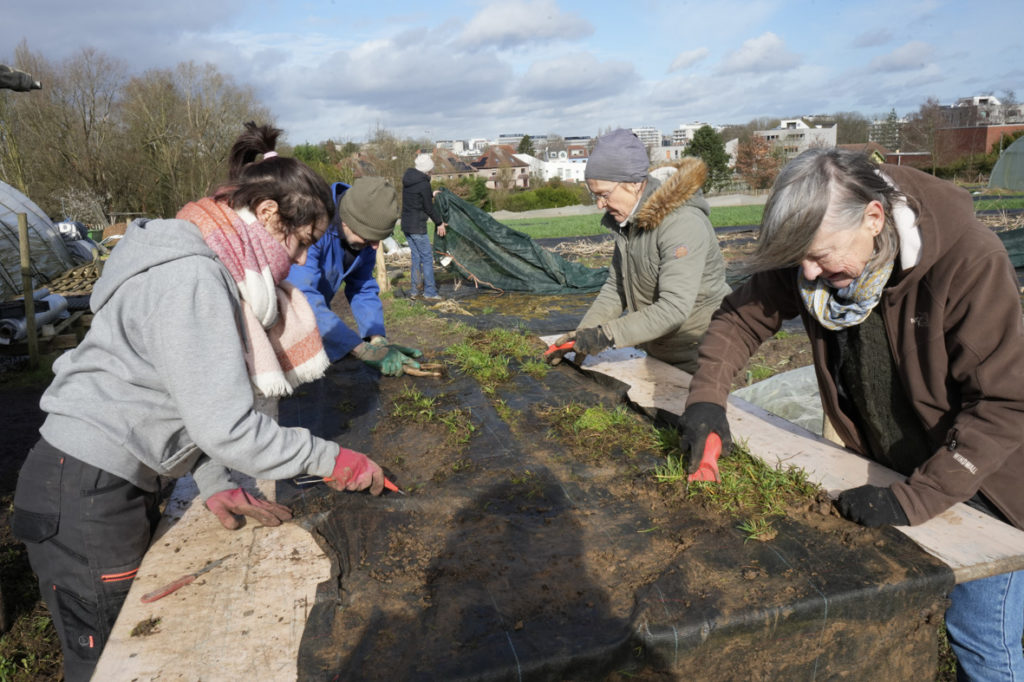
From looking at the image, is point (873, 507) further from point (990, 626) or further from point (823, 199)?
point (823, 199)

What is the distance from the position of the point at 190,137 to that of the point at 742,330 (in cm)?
2853

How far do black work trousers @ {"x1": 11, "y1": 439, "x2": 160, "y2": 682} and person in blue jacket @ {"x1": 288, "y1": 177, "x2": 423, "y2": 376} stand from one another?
146 cm

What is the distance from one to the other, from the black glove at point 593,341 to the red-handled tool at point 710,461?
1009 millimetres

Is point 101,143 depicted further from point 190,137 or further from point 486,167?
point 486,167

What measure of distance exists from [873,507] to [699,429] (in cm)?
53

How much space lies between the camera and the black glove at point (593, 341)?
2.99 metres

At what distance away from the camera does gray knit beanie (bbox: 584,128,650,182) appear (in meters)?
2.83

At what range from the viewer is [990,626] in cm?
171

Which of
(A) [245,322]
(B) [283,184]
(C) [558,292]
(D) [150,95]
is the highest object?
(D) [150,95]

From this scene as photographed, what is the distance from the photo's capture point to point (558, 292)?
10.2 m

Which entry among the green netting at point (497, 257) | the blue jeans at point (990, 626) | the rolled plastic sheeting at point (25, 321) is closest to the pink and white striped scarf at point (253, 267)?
the blue jeans at point (990, 626)

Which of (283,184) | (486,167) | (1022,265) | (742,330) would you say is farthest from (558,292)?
(486,167)

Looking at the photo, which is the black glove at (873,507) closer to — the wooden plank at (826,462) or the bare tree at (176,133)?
the wooden plank at (826,462)

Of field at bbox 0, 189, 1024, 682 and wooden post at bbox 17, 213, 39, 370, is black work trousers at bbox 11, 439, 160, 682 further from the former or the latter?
wooden post at bbox 17, 213, 39, 370
